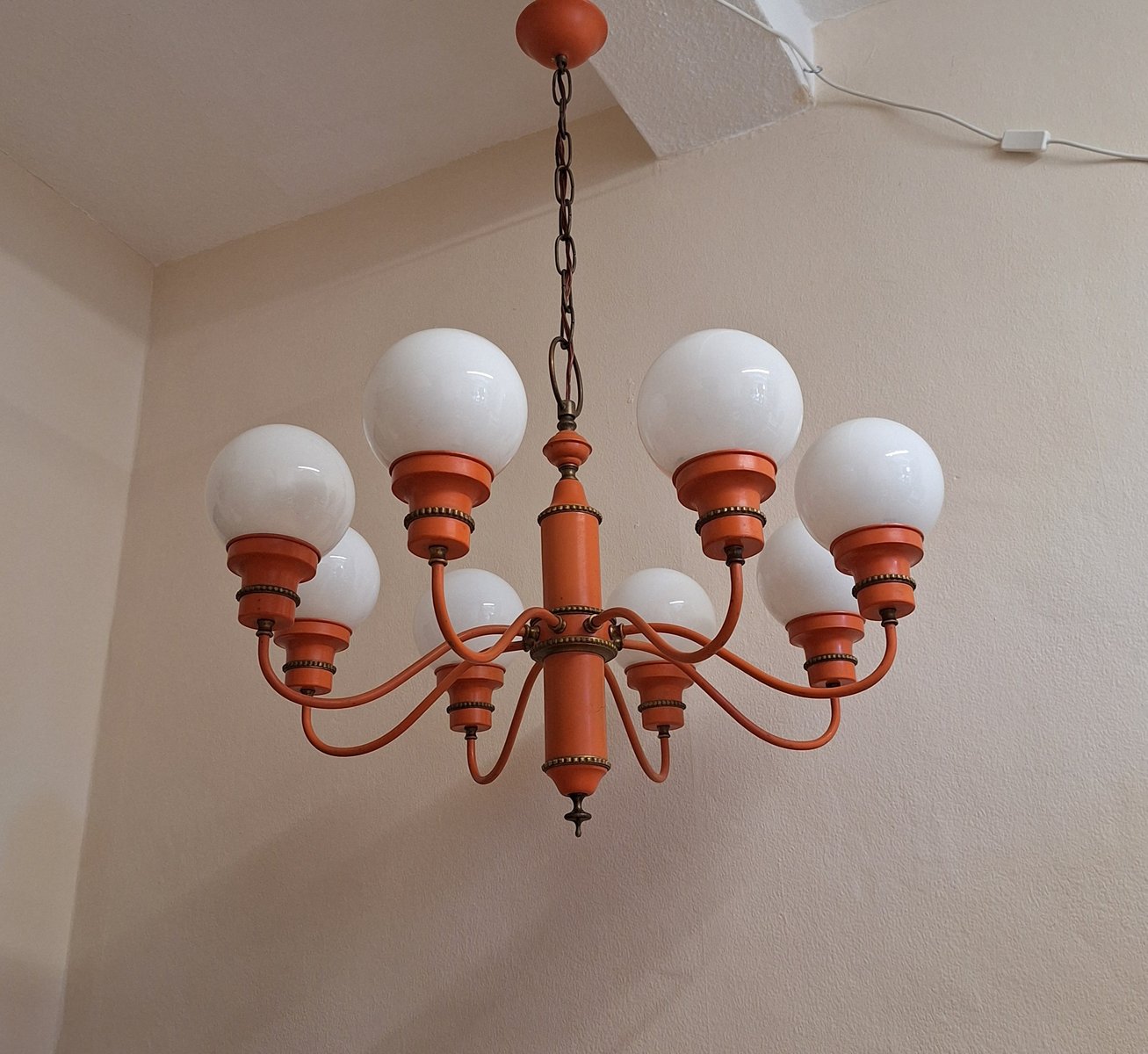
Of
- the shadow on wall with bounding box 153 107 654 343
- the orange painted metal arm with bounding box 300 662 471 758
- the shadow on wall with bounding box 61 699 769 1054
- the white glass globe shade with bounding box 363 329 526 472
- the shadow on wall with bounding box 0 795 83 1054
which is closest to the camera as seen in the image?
the white glass globe shade with bounding box 363 329 526 472

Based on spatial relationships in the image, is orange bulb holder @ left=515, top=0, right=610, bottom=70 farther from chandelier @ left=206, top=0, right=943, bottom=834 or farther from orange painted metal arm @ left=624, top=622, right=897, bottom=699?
orange painted metal arm @ left=624, top=622, right=897, bottom=699

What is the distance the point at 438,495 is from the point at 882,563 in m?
0.39

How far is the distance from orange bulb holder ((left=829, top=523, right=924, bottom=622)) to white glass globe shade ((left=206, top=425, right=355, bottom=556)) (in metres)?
0.46

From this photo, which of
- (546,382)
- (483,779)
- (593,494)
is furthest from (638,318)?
(483,779)

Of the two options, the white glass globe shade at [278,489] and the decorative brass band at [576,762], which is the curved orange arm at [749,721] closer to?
the decorative brass band at [576,762]

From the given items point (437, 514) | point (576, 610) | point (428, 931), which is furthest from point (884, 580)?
point (428, 931)

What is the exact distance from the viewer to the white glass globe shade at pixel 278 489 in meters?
1.04

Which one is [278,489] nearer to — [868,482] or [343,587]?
[343,587]

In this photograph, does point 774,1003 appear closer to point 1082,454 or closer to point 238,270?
point 1082,454

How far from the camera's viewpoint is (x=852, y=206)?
1.82 meters

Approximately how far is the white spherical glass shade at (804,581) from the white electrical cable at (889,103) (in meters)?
0.84

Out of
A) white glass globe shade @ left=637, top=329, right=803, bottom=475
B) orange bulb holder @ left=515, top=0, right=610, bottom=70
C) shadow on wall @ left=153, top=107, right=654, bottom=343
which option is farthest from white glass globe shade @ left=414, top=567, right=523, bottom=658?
shadow on wall @ left=153, top=107, right=654, bottom=343

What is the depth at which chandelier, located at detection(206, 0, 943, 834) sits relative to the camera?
98 cm

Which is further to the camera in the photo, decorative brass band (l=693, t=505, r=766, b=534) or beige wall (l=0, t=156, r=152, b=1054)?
beige wall (l=0, t=156, r=152, b=1054)
